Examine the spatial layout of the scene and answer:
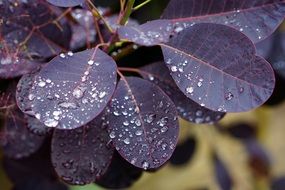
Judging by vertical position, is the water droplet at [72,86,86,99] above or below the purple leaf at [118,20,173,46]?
below

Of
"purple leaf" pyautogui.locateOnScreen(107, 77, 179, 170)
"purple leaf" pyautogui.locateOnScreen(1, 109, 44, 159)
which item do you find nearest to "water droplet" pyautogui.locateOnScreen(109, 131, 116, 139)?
"purple leaf" pyautogui.locateOnScreen(107, 77, 179, 170)

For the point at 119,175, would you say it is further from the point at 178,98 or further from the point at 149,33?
the point at 149,33

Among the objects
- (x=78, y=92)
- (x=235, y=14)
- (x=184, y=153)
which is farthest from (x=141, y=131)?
(x=184, y=153)

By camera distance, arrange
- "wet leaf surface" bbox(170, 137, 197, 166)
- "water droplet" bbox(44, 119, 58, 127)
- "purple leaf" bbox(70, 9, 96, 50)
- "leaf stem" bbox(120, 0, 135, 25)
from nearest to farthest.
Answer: "water droplet" bbox(44, 119, 58, 127)
"leaf stem" bbox(120, 0, 135, 25)
"purple leaf" bbox(70, 9, 96, 50)
"wet leaf surface" bbox(170, 137, 197, 166)

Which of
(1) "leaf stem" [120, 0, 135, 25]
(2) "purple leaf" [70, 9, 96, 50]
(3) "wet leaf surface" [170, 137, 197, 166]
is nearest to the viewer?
(1) "leaf stem" [120, 0, 135, 25]

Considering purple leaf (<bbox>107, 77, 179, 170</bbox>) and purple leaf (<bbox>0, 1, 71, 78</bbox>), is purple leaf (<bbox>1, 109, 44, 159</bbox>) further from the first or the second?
purple leaf (<bbox>107, 77, 179, 170</bbox>)

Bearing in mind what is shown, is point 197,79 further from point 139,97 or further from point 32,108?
point 32,108

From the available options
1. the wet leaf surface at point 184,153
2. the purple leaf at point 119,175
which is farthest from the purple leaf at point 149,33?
the wet leaf surface at point 184,153

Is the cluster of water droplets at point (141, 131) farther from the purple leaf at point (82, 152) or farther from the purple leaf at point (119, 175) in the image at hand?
the purple leaf at point (119, 175)
